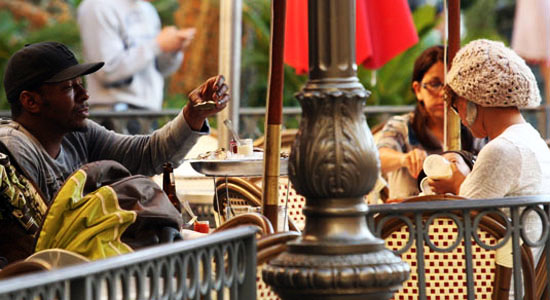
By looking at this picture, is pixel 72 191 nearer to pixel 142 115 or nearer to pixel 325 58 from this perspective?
pixel 325 58

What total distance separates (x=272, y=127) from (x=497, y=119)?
1225 mm

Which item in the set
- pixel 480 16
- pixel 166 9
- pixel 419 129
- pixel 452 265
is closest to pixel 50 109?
pixel 452 265

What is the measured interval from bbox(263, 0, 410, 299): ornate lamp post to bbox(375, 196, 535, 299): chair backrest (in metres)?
0.63

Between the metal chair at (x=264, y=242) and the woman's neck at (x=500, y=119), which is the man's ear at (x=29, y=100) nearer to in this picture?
the metal chair at (x=264, y=242)

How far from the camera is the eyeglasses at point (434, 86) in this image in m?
6.41

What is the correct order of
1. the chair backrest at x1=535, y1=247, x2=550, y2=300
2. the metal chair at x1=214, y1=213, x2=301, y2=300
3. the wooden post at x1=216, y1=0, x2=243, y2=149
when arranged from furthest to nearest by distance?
the wooden post at x1=216, y1=0, x2=243, y2=149, the chair backrest at x1=535, y1=247, x2=550, y2=300, the metal chair at x1=214, y1=213, x2=301, y2=300

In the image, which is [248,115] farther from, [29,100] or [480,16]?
[480,16]

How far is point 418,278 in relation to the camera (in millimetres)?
3443

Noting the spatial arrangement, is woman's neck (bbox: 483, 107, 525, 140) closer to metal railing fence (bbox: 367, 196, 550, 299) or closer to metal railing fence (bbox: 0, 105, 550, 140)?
metal railing fence (bbox: 367, 196, 550, 299)

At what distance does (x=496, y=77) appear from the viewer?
4.40 metres

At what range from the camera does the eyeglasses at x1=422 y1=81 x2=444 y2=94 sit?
6.41 metres

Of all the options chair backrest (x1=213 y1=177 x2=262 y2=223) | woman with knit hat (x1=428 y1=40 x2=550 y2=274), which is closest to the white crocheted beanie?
woman with knit hat (x1=428 y1=40 x2=550 y2=274)

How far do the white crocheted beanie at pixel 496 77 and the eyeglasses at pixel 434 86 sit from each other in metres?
1.92

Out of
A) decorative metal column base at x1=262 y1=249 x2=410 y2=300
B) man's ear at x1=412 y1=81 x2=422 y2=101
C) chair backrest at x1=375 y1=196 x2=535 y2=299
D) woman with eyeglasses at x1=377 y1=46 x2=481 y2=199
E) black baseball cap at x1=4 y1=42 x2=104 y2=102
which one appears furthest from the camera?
man's ear at x1=412 y1=81 x2=422 y2=101
